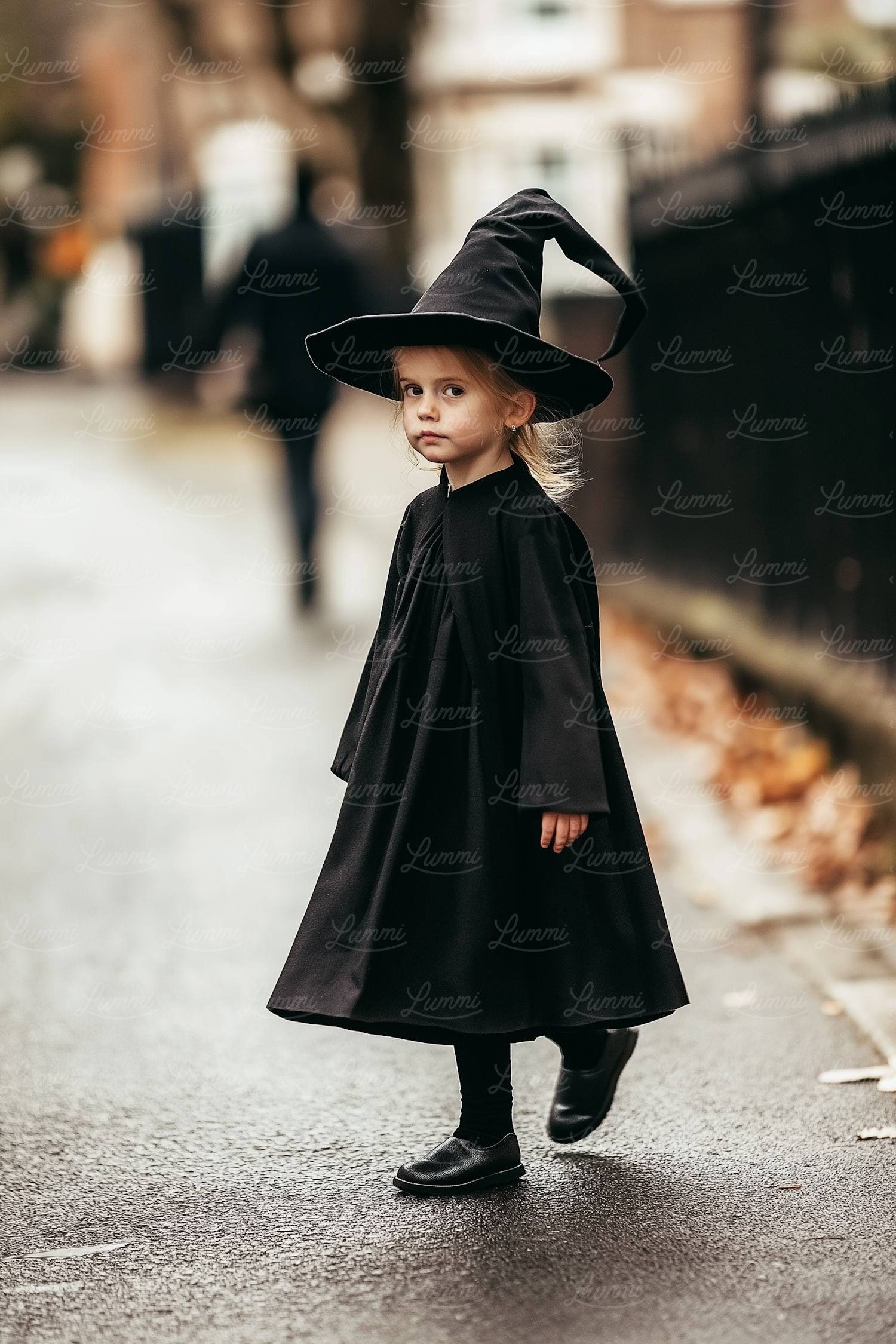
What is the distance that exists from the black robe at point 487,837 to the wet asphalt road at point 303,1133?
40 centimetres

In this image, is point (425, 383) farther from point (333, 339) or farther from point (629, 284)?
point (629, 284)

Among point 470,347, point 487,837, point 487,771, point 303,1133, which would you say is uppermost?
point 470,347

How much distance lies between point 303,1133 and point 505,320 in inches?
70.9

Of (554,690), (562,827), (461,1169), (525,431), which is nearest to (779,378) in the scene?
(525,431)

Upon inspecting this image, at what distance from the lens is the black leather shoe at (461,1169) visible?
341 centimetres

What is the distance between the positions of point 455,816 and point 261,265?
6.82 meters

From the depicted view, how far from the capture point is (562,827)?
127 inches

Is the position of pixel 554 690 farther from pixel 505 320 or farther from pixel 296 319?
pixel 296 319

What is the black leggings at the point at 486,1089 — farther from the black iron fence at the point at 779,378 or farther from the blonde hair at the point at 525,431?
the black iron fence at the point at 779,378

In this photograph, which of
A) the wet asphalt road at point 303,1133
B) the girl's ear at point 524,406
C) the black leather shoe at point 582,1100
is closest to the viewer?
the wet asphalt road at point 303,1133

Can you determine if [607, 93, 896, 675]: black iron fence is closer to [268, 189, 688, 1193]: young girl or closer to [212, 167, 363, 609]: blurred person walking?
[212, 167, 363, 609]: blurred person walking

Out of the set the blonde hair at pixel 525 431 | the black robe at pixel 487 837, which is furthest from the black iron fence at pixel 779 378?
the black robe at pixel 487 837

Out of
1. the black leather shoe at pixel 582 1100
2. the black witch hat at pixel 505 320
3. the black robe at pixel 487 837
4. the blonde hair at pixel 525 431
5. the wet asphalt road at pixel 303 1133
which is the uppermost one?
the black witch hat at pixel 505 320

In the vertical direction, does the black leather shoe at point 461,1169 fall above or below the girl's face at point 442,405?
below
